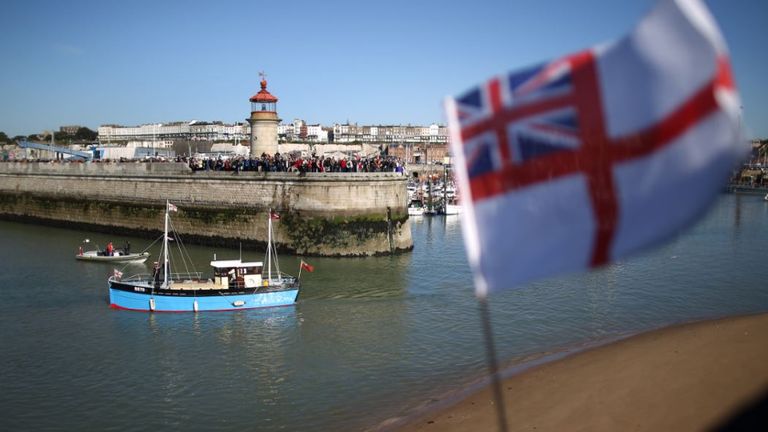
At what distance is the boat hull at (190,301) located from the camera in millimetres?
20859

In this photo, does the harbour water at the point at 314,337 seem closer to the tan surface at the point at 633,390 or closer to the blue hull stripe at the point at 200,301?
the blue hull stripe at the point at 200,301

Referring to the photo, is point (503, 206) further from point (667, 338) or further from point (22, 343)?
point (22, 343)

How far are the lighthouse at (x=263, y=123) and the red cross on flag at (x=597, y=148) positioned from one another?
120ft

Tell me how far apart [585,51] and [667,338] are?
1467cm

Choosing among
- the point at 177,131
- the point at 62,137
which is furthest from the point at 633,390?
the point at 177,131

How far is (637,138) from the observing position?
4242 mm

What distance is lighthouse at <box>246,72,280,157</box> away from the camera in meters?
39.7

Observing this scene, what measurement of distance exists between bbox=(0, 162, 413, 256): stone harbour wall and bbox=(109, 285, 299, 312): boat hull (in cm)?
976

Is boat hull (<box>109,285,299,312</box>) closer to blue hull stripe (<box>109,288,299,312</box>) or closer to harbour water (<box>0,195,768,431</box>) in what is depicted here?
blue hull stripe (<box>109,288,299,312</box>)

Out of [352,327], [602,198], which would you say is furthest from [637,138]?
[352,327]

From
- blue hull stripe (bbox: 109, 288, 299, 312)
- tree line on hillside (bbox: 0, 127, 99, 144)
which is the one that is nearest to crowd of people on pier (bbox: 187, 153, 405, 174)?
blue hull stripe (bbox: 109, 288, 299, 312)

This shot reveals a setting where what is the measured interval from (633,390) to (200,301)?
1374 cm

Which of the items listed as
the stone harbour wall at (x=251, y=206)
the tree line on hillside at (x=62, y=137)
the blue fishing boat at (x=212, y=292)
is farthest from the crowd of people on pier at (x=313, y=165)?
the tree line on hillside at (x=62, y=137)

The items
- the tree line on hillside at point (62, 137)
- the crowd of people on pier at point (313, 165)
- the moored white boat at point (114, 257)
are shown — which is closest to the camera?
the moored white boat at point (114, 257)
